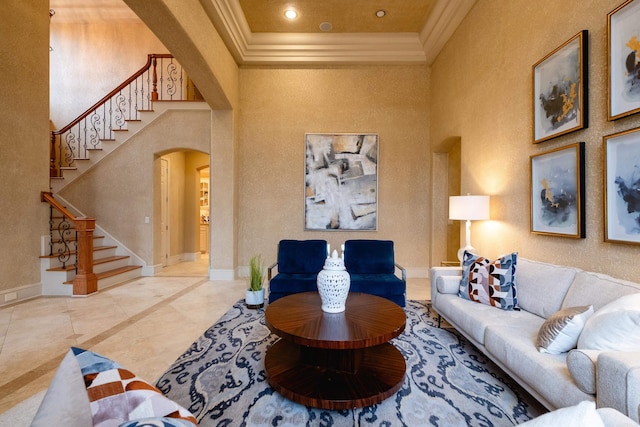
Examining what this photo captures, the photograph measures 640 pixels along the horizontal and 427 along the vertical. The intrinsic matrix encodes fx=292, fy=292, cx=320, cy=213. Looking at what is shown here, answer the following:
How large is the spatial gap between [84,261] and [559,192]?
5.97m

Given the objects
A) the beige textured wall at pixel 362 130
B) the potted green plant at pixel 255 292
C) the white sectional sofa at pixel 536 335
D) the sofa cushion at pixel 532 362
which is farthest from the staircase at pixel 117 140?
the sofa cushion at pixel 532 362

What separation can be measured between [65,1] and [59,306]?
7.14 m

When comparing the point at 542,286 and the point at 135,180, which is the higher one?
the point at 135,180

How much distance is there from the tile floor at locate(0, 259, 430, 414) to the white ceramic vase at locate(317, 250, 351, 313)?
1.42 m

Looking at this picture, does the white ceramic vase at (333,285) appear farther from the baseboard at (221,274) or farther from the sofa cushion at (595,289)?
the baseboard at (221,274)

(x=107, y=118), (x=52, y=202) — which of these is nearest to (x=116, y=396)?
(x=52, y=202)

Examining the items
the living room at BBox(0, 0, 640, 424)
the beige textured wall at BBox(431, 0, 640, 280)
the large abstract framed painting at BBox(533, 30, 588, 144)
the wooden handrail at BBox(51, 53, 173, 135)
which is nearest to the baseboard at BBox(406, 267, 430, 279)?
the living room at BBox(0, 0, 640, 424)

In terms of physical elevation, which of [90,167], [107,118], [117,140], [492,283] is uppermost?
[107,118]

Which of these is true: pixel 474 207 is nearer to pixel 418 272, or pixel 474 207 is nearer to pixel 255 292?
pixel 418 272

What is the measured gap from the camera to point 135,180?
5.95m

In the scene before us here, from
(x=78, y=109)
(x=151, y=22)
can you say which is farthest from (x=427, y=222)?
(x=78, y=109)

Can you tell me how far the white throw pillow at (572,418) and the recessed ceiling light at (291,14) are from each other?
18.5 feet

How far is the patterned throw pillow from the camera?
8.55 ft

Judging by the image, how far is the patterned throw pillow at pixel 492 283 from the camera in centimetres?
261
